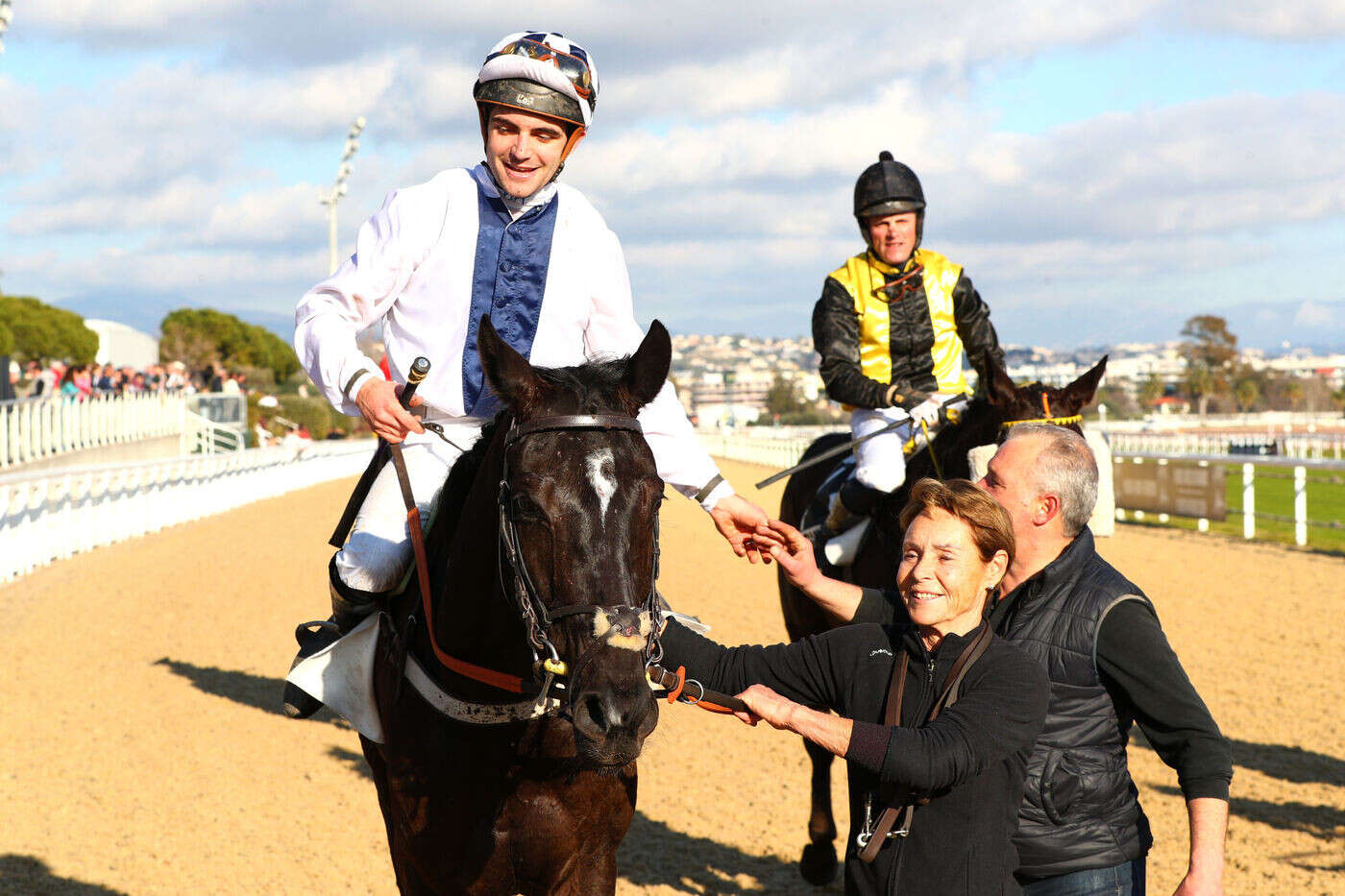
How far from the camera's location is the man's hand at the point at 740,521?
10.5ft

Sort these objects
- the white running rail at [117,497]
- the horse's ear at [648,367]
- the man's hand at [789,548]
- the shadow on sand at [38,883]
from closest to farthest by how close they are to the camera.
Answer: the horse's ear at [648,367] < the man's hand at [789,548] < the shadow on sand at [38,883] < the white running rail at [117,497]

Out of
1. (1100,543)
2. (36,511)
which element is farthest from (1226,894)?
(36,511)

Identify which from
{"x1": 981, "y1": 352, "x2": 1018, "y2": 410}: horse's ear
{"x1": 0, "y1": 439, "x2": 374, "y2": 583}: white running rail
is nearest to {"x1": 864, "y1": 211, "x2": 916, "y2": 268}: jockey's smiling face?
{"x1": 981, "y1": 352, "x2": 1018, "y2": 410}: horse's ear

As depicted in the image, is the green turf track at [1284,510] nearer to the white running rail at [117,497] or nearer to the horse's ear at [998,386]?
the horse's ear at [998,386]

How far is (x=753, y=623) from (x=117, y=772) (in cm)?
589

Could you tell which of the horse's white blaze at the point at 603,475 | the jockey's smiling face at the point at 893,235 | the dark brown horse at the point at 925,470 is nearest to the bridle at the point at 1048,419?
the dark brown horse at the point at 925,470

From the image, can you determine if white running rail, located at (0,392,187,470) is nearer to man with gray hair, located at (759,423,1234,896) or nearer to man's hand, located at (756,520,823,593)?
man's hand, located at (756,520,823,593)

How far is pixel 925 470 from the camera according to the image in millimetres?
5340

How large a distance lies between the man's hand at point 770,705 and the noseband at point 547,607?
0.74 feet

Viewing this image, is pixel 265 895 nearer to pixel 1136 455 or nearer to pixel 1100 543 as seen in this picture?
pixel 1100 543

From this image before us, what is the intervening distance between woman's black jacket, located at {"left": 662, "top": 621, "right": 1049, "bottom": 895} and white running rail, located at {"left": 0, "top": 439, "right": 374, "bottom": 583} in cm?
1377

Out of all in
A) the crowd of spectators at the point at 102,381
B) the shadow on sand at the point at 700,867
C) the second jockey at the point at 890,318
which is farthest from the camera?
the crowd of spectators at the point at 102,381

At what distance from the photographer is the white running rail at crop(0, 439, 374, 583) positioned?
47.4 feet

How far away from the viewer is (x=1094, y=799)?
8.67 ft
